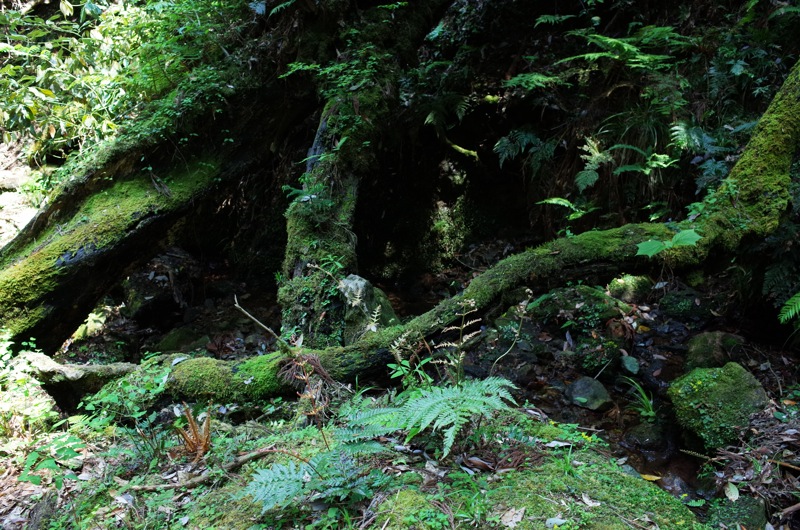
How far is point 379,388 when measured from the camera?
3658 mm

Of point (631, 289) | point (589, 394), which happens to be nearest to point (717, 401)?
point (589, 394)

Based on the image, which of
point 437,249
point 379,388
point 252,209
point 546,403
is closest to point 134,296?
point 252,209

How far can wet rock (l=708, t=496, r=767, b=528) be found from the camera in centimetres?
300

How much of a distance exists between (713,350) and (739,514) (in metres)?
1.96

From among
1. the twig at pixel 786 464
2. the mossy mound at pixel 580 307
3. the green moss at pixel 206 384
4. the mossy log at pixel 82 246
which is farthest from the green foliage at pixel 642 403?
the mossy log at pixel 82 246

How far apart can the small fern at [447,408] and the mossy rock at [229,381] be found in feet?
5.80

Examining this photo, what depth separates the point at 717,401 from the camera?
12.9 feet

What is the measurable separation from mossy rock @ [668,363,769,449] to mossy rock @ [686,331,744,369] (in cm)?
35

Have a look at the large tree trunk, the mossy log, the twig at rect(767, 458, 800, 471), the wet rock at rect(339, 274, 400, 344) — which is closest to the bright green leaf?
the large tree trunk

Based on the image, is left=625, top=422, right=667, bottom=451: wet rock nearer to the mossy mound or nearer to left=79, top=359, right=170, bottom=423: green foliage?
the mossy mound

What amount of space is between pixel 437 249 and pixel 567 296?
8.80 ft

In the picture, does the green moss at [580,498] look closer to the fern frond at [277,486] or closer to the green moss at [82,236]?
the fern frond at [277,486]

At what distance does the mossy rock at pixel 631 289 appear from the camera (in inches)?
231

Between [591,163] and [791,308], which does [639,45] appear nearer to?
[591,163]
